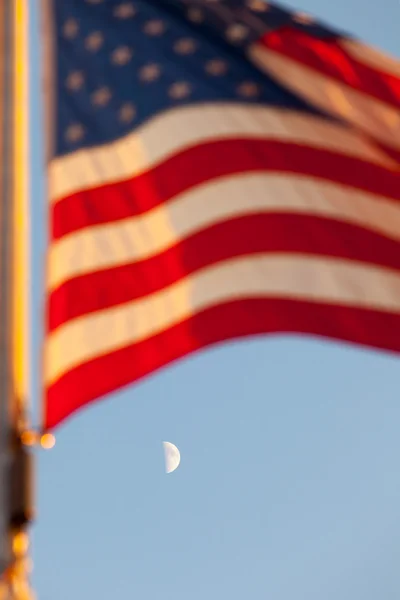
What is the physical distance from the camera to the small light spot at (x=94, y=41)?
7.96 metres

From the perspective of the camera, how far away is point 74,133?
7625 mm

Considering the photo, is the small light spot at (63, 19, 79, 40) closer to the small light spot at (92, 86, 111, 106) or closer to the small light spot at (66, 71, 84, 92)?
the small light spot at (66, 71, 84, 92)

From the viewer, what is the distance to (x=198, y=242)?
7.09m

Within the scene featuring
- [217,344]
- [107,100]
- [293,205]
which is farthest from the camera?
[107,100]

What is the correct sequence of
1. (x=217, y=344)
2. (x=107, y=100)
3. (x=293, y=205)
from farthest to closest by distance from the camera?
(x=107, y=100) < (x=293, y=205) < (x=217, y=344)

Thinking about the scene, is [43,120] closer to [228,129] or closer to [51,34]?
[51,34]

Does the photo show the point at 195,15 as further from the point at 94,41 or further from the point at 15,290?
the point at 15,290

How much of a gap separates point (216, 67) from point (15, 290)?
8.00ft

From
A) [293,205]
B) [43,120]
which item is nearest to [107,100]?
[43,120]

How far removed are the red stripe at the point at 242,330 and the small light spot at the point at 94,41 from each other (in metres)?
2.35

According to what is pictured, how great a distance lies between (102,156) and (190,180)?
634 millimetres

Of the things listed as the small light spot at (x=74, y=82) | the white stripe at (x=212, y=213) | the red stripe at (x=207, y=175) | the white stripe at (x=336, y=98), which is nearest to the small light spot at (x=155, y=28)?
the small light spot at (x=74, y=82)

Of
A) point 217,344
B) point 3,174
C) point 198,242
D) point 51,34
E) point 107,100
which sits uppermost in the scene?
point 51,34

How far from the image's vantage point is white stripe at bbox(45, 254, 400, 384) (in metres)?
6.73
